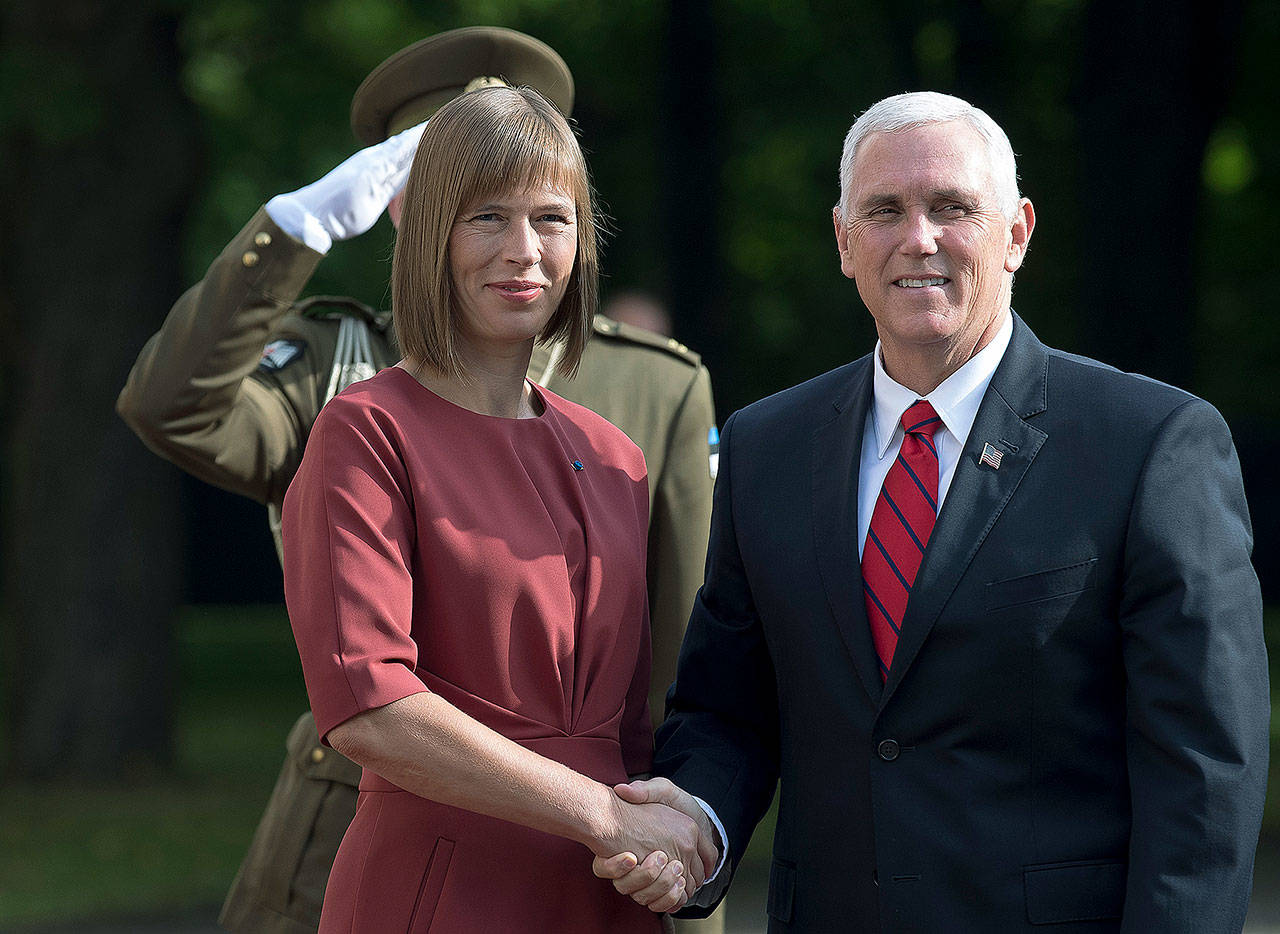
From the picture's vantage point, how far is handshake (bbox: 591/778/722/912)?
248 cm

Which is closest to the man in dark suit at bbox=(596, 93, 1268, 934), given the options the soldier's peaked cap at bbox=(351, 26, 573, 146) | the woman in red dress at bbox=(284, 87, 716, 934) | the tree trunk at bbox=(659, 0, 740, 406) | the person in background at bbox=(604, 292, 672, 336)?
the woman in red dress at bbox=(284, 87, 716, 934)

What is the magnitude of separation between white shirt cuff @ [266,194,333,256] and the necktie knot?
3.75 ft

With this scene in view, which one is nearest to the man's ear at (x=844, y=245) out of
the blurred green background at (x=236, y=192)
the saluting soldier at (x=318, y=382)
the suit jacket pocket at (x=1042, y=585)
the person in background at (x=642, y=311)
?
the suit jacket pocket at (x=1042, y=585)

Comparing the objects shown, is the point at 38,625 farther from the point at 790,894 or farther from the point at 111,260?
the point at 790,894

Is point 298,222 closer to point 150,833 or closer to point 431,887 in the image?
point 431,887

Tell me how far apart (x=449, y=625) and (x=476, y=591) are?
63 mm

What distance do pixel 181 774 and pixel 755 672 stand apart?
7.66 metres

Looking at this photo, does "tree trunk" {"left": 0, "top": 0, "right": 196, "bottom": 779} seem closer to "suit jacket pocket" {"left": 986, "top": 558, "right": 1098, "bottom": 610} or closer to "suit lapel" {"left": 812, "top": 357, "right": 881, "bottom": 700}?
"suit lapel" {"left": 812, "top": 357, "right": 881, "bottom": 700}

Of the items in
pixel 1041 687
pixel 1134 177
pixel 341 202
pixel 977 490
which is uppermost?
pixel 1134 177

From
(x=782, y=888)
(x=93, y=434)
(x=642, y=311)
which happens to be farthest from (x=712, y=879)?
(x=642, y=311)

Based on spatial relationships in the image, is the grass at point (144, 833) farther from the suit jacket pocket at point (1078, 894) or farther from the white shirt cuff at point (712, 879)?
the suit jacket pocket at point (1078, 894)

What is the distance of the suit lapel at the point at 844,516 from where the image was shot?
8.57 feet

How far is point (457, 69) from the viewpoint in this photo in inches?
135

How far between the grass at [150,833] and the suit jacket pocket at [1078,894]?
18.0 ft
